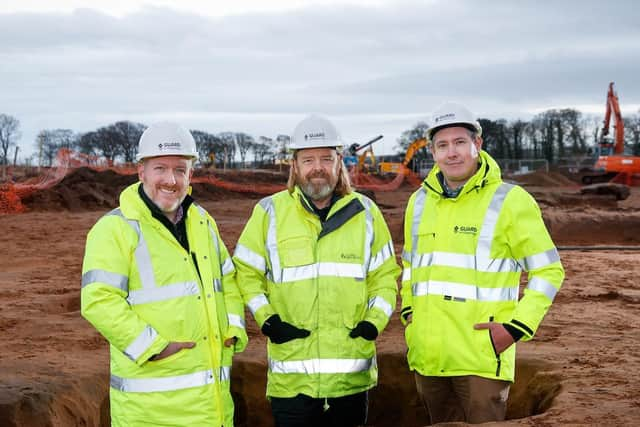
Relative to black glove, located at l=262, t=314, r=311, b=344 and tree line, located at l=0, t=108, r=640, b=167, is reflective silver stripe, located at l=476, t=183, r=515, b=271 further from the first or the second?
tree line, located at l=0, t=108, r=640, b=167

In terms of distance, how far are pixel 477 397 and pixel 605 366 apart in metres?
2.63

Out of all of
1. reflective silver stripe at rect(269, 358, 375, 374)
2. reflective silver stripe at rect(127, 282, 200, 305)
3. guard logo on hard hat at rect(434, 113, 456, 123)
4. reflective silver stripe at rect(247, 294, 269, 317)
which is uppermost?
guard logo on hard hat at rect(434, 113, 456, 123)

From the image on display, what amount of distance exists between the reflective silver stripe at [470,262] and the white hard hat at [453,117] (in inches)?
33.4

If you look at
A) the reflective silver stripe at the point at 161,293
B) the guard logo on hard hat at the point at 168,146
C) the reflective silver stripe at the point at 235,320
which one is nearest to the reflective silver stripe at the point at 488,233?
the reflective silver stripe at the point at 235,320

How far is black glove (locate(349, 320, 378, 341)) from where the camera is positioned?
14.2ft

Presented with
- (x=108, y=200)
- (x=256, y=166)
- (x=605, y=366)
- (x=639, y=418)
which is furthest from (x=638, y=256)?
(x=256, y=166)

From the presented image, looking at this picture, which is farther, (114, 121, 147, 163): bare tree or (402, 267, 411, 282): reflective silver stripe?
(114, 121, 147, 163): bare tree

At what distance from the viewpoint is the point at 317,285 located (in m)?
4.37

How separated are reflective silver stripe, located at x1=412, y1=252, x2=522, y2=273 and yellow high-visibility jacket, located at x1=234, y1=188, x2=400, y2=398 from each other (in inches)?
15.7

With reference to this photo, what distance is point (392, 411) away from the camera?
7.04 m

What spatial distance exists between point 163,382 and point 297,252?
1.18 metres

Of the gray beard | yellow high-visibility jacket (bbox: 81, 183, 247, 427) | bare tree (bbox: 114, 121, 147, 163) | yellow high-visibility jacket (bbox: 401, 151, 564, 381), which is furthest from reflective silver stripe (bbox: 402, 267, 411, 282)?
→ bare tree (bbox: 114, 121, 147, 163)

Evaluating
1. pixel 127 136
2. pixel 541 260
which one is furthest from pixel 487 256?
pixel 127 136

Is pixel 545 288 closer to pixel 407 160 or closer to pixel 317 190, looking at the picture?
pixel 317 190
